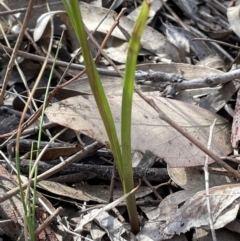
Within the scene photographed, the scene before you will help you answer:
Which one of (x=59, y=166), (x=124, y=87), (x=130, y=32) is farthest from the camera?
(x=130, y=32)

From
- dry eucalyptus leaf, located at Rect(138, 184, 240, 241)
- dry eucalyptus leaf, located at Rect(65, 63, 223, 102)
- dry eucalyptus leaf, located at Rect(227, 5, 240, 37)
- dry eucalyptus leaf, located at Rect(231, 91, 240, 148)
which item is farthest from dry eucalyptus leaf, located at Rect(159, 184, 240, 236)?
dry eucalyptus leaf, located at Rect(227, 5, 240, 37)

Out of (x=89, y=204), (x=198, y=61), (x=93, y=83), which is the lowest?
(x=89, y=204)

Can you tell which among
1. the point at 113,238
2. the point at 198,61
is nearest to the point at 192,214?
the point at 113,238

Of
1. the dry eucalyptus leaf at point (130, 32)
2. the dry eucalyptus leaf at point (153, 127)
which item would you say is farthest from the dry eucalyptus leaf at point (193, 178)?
the dry eucalyptus leaf at point (130, 32)

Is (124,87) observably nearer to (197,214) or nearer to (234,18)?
(197,214)

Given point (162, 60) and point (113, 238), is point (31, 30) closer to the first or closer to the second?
point (162, 60)

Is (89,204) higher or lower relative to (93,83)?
lower

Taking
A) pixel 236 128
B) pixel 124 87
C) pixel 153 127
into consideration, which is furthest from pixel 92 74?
pixel 236 128

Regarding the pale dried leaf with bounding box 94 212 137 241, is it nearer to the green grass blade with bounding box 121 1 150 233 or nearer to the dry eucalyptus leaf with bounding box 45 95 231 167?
the green grass blade with bounding box 121 1 150 233
